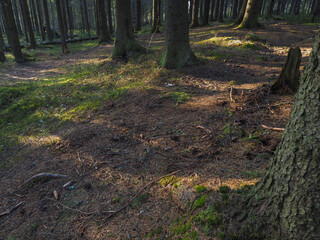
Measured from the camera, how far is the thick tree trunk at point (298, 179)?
1426 mm

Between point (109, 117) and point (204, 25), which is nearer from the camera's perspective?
point (109, 117)

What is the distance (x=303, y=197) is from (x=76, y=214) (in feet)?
9.37

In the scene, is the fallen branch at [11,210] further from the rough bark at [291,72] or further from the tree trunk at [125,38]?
the tree trunk at [125,38]

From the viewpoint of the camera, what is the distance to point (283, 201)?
1.60 meters

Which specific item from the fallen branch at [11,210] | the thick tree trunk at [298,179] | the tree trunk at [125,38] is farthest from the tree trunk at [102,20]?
the thick tree trunk at [298,179]

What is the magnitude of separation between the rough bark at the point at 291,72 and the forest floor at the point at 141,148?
233 mm

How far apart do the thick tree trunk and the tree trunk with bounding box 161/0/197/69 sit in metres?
6.10

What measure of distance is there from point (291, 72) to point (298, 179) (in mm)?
3798

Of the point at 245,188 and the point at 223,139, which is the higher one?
the point at 245,188

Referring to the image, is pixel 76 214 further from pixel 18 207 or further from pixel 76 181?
pixel 18 207

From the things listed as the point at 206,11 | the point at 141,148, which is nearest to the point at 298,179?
the point at 141,148

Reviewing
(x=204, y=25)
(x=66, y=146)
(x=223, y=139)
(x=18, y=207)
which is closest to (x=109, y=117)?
(x=66, y=146)

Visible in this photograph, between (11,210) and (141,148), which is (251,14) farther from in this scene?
(11,210)

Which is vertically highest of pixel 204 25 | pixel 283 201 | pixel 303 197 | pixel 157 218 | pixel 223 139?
pixel 204 25
